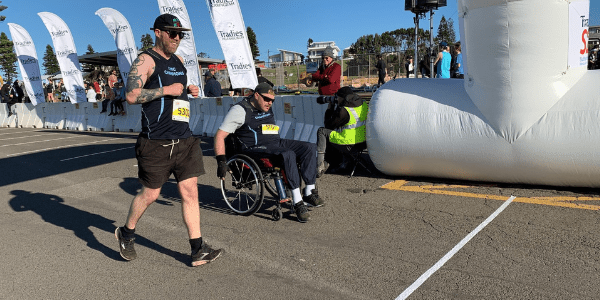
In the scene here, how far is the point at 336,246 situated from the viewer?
3980 millimetres

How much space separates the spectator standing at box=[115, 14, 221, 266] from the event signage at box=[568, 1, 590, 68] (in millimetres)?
3990

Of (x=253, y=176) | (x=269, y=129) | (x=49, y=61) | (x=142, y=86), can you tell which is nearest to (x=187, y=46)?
(x=269, y=129)

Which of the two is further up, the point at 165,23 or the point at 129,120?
the point at 165,23

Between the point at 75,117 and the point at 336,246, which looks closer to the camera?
the point at 336,246

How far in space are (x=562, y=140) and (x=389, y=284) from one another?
9.72 ft

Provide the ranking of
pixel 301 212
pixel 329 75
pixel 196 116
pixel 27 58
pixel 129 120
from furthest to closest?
pixel 27 58 → pixel 129 120 → pixel 196 116 → pixel 329 75 → pixel 301 212

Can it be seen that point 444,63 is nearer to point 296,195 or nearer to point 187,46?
point 187,46

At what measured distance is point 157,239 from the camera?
4.42m

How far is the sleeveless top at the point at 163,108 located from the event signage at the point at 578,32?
409 centimetres

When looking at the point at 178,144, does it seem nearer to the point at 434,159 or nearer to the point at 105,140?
the point at 434,159

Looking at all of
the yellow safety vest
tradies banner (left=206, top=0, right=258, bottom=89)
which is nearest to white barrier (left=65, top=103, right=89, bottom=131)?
tradies banner (left=206, top=0, right=258, bottom=89)

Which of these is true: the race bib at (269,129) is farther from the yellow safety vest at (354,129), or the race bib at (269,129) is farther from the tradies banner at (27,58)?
the tradies banner at (27,58)

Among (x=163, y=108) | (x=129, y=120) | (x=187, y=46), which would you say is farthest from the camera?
(x=129, y=120)

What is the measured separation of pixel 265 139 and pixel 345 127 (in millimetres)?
1697
